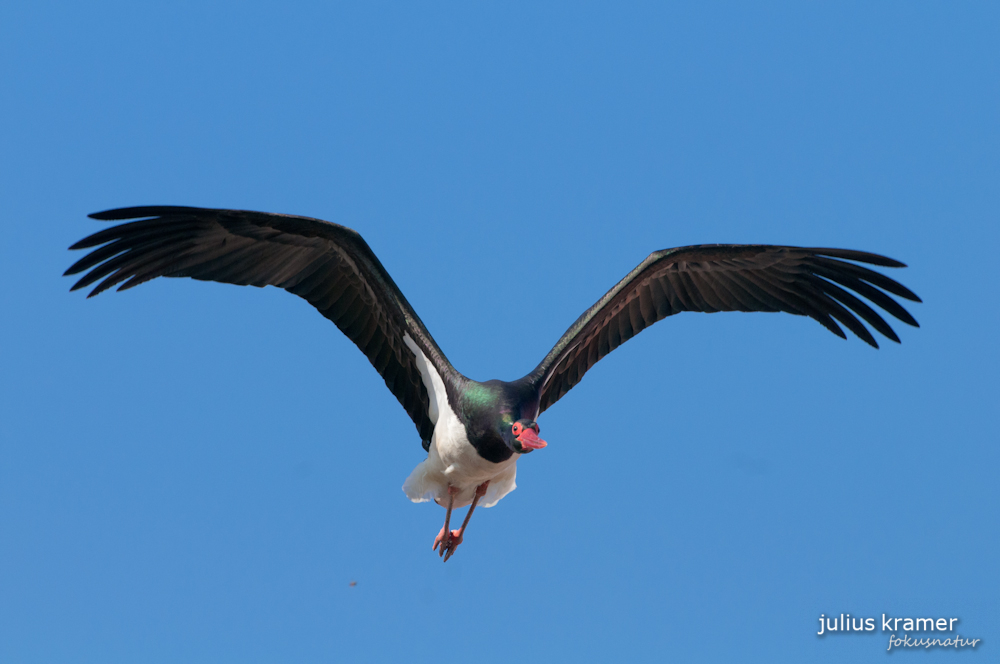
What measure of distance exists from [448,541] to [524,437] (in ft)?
9.77

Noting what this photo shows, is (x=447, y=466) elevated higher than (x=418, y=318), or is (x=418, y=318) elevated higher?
(x=418, y=318)

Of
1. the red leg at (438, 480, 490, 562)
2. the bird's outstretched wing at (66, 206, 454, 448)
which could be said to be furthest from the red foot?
the bird's outstretched wing at (66, 206, 454, 448)

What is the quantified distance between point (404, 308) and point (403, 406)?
1.45 metres

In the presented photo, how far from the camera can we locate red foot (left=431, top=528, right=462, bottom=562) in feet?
A: 42.0

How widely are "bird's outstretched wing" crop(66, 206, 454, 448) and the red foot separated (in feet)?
4.98

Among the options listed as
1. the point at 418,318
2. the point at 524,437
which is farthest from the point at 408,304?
the point at 524,437

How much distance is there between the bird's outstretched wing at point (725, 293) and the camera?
1260 cm

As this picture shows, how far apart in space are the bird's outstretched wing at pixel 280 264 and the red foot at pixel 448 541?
1.52m

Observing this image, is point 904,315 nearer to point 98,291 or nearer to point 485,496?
point 485,496

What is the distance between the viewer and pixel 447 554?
12.9m

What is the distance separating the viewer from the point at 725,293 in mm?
13602

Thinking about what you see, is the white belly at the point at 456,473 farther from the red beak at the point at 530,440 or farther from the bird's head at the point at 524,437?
the red beak at the point at 530,440

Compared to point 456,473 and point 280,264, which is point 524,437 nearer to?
point 456,473

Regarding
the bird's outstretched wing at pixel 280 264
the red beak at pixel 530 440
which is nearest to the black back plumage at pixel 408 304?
the bird's outstretched wing at pixel 280 264
